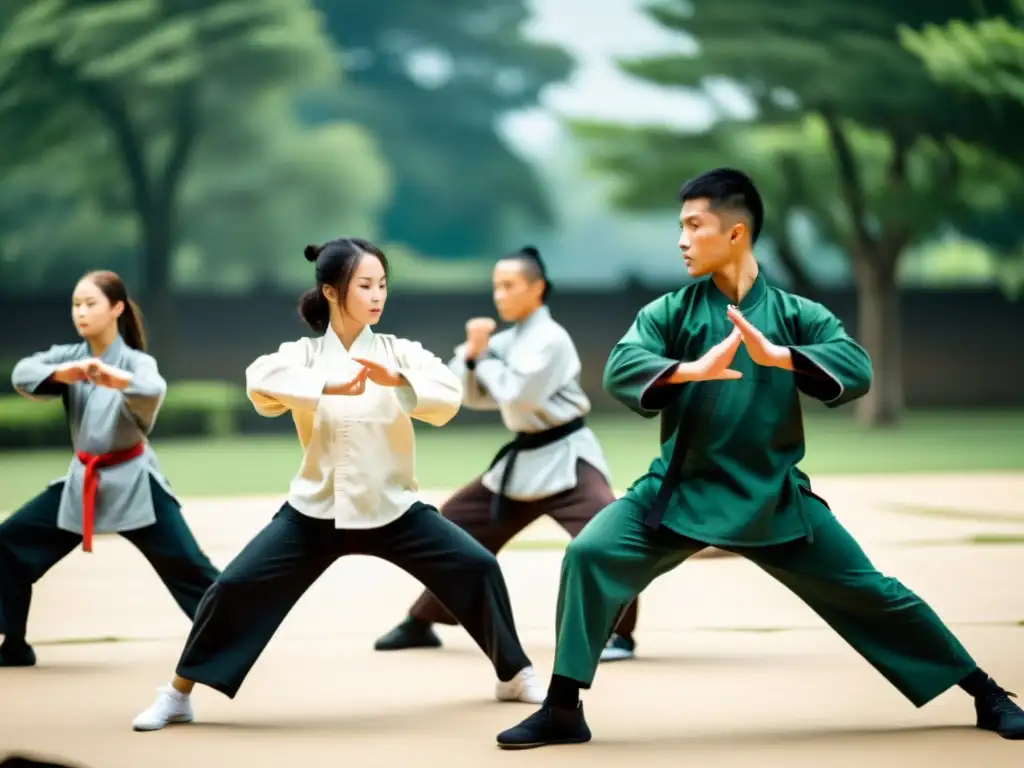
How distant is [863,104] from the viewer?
2355cm

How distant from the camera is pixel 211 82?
2744 centimetres

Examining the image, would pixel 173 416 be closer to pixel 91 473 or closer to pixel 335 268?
pixel 91 473

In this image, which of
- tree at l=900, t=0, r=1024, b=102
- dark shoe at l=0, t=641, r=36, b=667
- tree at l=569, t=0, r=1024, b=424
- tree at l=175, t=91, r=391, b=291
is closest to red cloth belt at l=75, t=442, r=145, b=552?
dark shoe at l=0, t=641, r=36, b=667

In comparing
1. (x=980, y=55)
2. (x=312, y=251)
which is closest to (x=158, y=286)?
(x=980, y=55)

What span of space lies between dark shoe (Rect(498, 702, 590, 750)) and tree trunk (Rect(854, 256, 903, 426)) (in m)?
20.2

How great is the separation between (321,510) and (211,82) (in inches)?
920

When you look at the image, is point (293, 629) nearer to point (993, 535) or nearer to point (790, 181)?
point (993, 535)

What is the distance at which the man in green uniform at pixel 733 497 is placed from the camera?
4.76 meters

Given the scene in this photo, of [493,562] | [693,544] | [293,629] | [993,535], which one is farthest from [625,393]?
[993,535]

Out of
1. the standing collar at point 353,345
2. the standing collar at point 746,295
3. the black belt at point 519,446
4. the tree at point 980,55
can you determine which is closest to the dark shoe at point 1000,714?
the standing collar at point 746,295

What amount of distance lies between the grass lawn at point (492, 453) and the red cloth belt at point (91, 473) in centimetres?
717

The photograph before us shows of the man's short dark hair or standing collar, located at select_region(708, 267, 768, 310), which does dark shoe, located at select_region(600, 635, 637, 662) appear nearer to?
standing collar, located at select_region(708, 267, 768, 310)

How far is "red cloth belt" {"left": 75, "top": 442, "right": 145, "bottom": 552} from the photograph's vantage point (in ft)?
20.6

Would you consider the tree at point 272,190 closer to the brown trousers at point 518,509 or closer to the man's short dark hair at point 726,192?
the brown trousers at point 518,509
